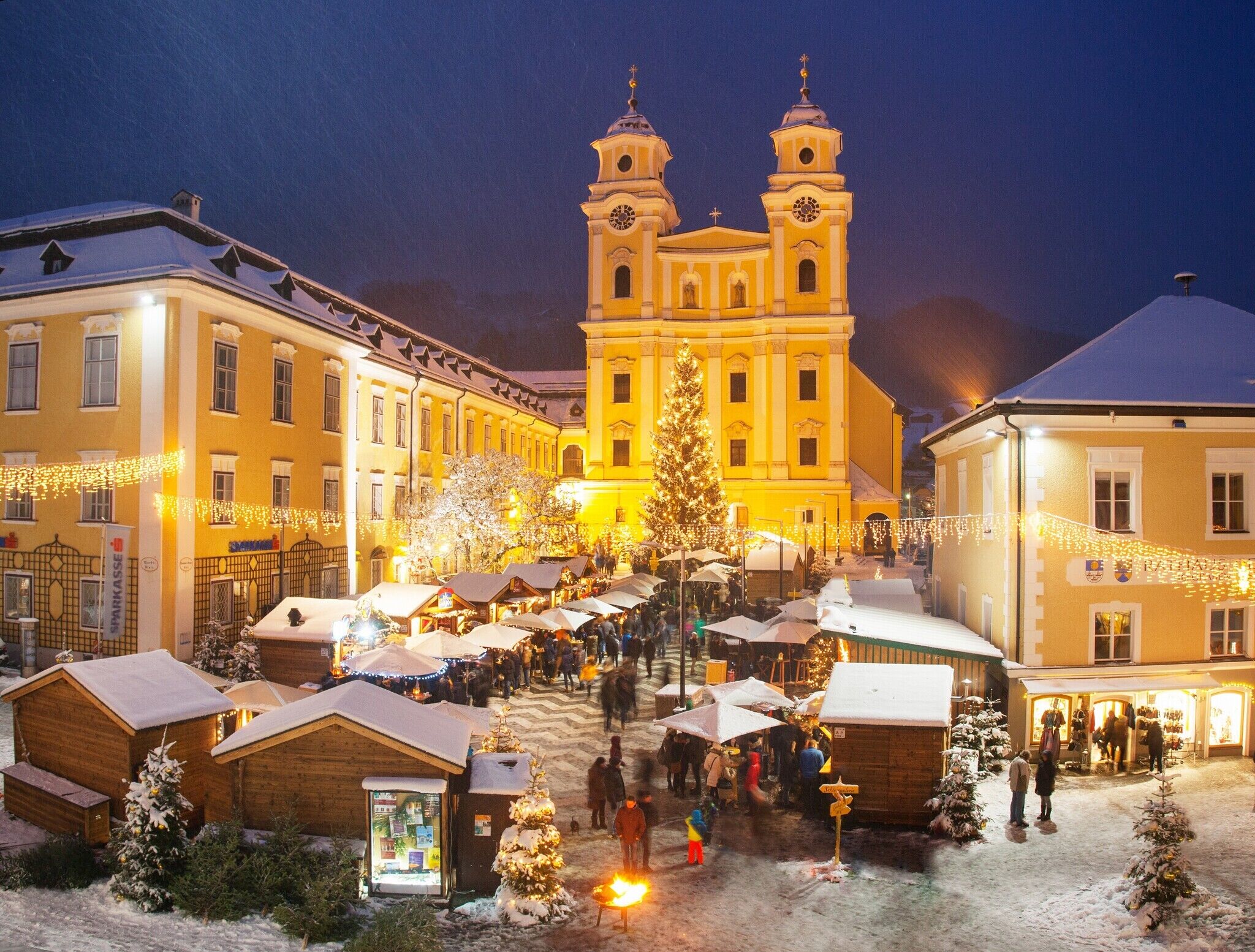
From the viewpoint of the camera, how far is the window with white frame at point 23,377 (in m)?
24.7

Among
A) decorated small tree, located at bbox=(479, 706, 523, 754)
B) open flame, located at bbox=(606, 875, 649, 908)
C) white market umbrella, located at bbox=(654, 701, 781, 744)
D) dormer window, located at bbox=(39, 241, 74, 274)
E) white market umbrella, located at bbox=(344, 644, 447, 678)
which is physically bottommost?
open flame, located at bbox=(606, 875, 649, 908)

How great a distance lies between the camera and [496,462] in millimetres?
38531

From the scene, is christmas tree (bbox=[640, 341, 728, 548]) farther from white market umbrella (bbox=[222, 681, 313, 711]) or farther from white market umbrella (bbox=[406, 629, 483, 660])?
white market umbrella (bbox=[222, 681, 313, 711])

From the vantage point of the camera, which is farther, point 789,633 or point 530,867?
point 789,633

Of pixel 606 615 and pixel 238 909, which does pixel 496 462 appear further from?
pixel 238 909

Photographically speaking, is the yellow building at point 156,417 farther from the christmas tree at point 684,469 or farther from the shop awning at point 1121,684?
the christmas tree at point 684,469

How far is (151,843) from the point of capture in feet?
37.9

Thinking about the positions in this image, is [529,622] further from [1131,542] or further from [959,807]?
[1131,542]

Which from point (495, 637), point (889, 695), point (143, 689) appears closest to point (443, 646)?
point (495, 637)

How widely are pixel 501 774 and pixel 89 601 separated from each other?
16.5 meters

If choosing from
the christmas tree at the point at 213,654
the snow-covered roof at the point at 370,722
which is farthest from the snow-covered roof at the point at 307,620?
the snow-covered roof at the point at 370,722

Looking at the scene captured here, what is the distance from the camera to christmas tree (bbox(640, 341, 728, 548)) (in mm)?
46188

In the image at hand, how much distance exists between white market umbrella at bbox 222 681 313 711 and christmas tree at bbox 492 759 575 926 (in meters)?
6.14

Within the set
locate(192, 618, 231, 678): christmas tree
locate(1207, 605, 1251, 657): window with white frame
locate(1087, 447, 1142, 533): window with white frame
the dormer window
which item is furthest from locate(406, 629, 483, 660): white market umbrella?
locate(1207, 605, 1251, 657): window with white frame
